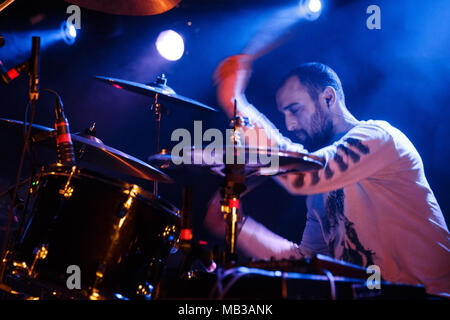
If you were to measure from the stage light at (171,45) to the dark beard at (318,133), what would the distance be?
130 centimetres

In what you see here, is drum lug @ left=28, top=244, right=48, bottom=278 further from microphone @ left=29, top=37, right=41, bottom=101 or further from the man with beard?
the man with beard

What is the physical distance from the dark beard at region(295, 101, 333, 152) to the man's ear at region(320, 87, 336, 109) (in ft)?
0.19

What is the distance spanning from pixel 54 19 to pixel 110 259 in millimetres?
2437

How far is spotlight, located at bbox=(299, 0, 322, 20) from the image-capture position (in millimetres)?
3203

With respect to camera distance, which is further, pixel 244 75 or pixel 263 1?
pixel 263 1

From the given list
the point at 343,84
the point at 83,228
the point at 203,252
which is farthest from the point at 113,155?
the point at 343,84

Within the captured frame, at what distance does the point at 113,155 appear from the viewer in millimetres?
2160

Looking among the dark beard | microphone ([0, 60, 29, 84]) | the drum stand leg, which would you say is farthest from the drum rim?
the dark beard

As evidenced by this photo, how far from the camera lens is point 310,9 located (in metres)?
3.24

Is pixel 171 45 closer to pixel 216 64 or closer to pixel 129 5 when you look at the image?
pixel 216 64

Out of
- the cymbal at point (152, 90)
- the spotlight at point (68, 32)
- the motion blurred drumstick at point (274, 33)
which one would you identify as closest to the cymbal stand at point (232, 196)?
the cymbal at point (152, 90)

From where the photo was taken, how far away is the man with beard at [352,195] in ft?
7.92
